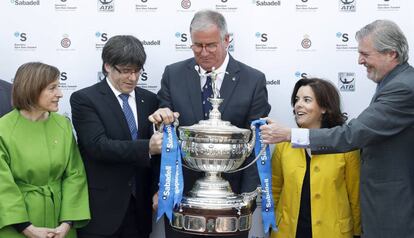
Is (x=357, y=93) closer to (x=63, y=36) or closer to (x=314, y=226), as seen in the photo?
(x=314, y=226)

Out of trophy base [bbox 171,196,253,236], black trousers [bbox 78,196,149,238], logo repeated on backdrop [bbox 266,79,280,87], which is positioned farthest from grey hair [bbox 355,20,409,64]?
black trousers [bbox 78,196,149,238]

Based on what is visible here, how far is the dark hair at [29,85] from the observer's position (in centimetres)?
334

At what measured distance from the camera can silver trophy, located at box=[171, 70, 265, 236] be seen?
2.91 metres

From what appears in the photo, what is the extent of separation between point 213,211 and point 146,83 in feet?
5.02

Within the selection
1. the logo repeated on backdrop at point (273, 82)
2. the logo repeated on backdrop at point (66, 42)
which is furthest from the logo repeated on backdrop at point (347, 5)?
the logo repeated on backdrop at point (66, 42)

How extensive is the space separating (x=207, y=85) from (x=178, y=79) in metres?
0.18

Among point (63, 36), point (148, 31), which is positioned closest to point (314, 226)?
point (148, 31)

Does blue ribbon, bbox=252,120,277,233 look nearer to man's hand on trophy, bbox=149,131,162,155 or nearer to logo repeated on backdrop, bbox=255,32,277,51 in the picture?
man's hand on trophy, bbox=149,131,162,155

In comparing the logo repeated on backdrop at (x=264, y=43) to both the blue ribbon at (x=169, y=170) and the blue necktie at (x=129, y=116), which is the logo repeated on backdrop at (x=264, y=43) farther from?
the blue ribbon at (x=169, y=170)

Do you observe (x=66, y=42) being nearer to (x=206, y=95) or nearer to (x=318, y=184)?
(x=206, y=95)

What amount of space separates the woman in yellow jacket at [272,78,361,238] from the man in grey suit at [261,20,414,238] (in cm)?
21

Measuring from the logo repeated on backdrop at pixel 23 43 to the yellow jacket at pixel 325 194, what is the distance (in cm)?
184

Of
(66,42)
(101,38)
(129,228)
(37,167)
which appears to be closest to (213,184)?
Result: (129,228)

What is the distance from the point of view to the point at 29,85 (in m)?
3.35
